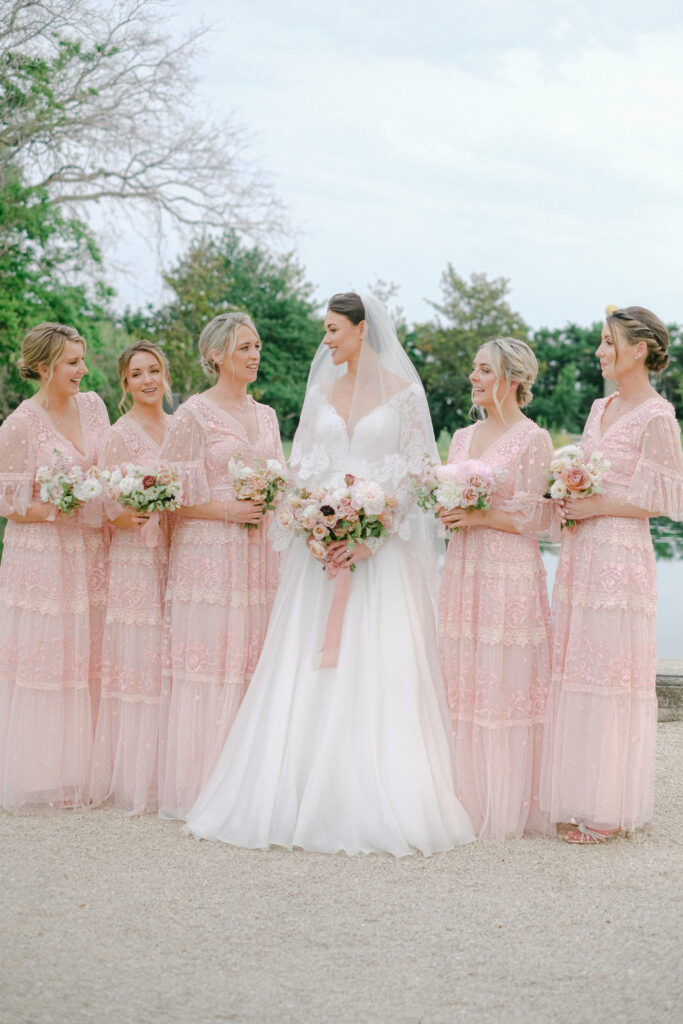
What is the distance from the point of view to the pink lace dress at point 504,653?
534 centimetres

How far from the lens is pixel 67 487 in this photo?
18.5 feet

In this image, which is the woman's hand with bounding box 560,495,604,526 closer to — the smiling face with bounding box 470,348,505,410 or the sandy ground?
the smiling face with bounding box 470,348,505,410

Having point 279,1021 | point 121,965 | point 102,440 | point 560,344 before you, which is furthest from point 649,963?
point 560,344

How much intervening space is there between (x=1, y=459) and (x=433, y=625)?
243 cm

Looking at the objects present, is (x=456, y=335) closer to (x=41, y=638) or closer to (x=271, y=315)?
(x=271, y=315)

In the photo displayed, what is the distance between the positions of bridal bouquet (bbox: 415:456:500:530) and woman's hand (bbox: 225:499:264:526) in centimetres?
86

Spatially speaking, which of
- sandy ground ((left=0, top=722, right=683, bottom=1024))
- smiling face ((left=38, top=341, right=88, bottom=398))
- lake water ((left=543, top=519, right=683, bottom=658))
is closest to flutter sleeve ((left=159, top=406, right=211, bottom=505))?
smiling face ((left=38, top=341, right=88, bottom=398))

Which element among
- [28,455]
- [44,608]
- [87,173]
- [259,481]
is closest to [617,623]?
[259,481]

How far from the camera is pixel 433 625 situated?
18.1 ft

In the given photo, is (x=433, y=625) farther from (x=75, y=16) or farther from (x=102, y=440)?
(x=75, y=16)

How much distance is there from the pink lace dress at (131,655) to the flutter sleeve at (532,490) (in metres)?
1.87

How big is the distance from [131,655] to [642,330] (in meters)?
3.08

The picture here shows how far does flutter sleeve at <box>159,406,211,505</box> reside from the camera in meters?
5.59

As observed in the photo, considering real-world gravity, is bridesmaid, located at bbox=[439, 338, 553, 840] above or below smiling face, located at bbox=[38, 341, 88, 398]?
below
